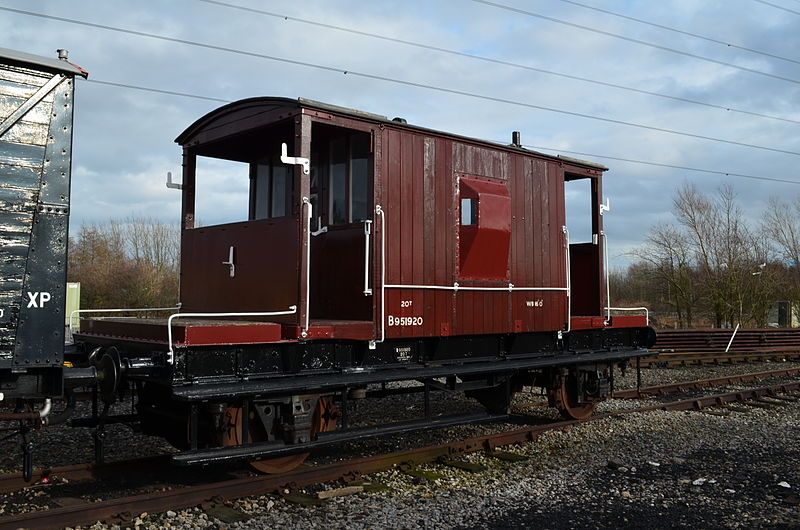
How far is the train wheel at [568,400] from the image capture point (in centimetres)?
934

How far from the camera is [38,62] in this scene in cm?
469

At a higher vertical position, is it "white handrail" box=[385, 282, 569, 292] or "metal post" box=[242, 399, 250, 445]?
"white handrail" box=[385, 282, 569, 292]

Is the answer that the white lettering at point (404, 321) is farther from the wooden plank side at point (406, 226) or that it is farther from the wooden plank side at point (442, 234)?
the wooden plank side at point (442, 234)

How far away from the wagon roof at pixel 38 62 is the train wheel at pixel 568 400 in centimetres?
702

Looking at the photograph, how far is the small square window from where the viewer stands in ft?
25.5

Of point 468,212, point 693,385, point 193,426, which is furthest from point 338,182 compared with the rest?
point 693,385

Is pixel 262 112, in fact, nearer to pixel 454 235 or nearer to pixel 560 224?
pixel 454 235

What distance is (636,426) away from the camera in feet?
31.0

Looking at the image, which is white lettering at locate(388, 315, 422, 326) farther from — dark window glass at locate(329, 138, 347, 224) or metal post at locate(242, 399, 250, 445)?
metal post at locate(242, 399, 250, 445)

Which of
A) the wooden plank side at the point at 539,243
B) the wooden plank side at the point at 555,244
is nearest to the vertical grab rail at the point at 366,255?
the wooden plank side at the point at 539,243

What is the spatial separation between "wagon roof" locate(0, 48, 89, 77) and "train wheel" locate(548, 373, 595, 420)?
702cm

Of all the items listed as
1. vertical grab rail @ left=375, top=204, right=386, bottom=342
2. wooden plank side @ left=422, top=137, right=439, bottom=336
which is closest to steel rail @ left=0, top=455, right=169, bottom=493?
vertical grab rail @ left=375, top=204, right=386, bottom=342

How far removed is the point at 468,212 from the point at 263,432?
337 cm

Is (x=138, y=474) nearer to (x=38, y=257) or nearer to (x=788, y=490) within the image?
(x=38, y=257)
